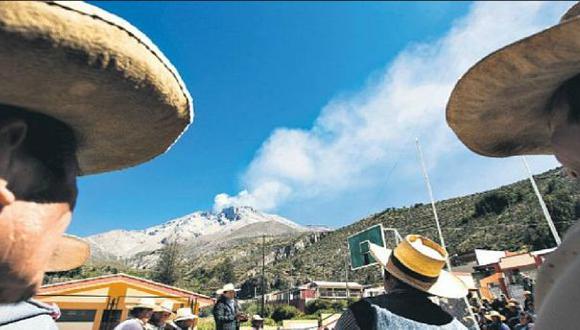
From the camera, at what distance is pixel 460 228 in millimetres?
55531

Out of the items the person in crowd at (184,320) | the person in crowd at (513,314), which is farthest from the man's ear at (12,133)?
the person in crowd at (513,314)

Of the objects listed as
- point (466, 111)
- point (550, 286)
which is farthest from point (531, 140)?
point (550, 286)

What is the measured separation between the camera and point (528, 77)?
1.18 metres

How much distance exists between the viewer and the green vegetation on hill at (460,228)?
1796 inches

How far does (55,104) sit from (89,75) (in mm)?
186

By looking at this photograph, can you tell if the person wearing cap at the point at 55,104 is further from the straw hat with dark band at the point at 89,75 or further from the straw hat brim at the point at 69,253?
the straw hat brim at the point at 69,253

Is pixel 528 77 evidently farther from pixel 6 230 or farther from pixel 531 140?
pixel 6 230

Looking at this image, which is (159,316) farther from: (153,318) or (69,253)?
(69,253)

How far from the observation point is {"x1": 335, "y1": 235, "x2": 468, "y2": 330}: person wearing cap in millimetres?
2461

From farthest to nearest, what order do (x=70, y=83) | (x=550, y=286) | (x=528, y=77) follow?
(x=528, y=77) → (x=70, y=83) → (x=550, y=286)

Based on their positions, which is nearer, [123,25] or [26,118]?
[123,25]

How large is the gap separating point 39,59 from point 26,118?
0.86ft

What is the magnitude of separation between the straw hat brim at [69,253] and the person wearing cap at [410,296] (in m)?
1.62

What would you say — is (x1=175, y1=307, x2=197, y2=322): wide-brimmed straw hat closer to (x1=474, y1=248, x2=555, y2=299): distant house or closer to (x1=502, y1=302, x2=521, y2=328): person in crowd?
(x1=502, y1=302, x2=521, y2=328): person in crowd
